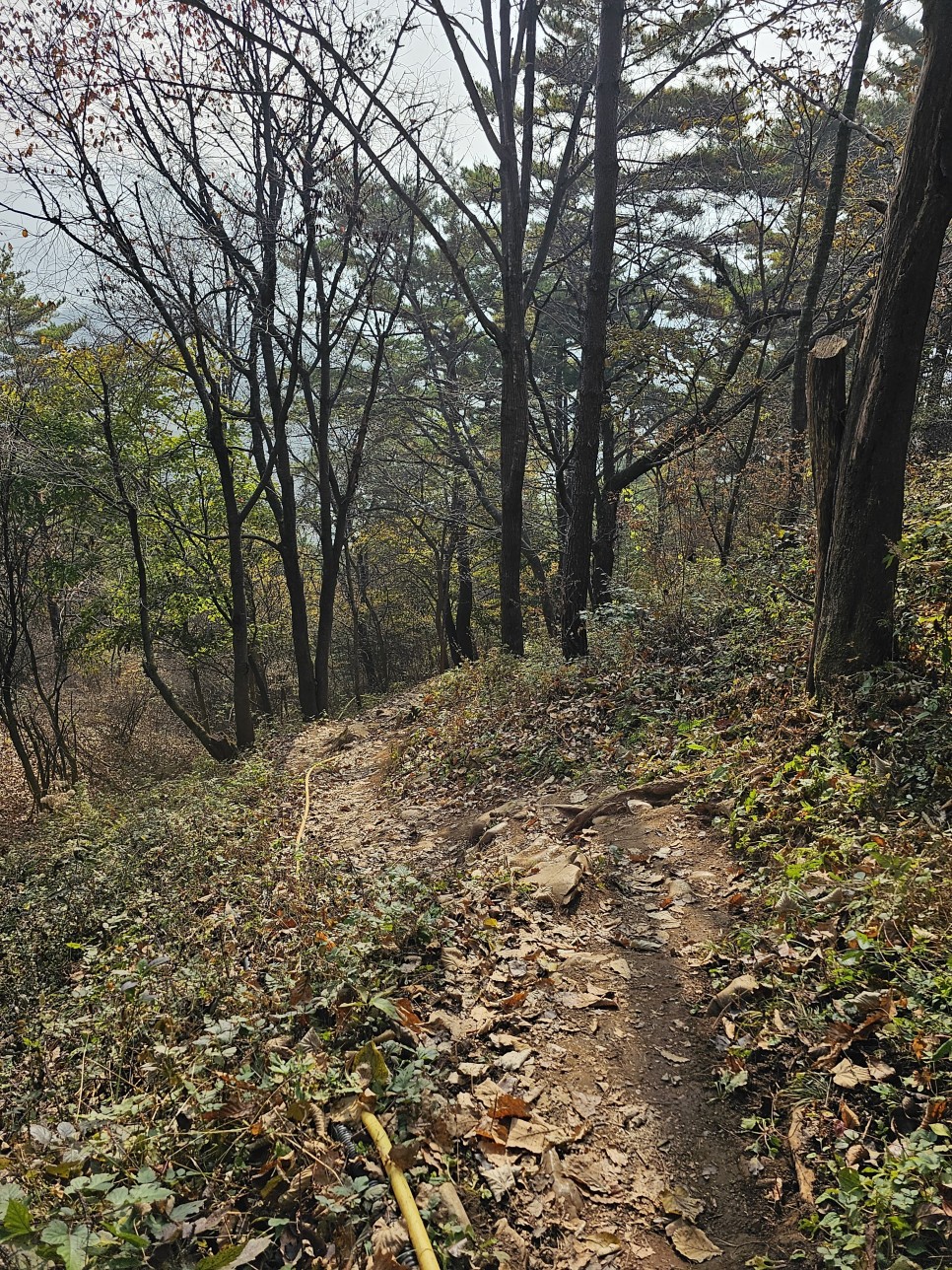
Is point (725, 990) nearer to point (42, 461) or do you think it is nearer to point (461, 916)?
point (461, 916)

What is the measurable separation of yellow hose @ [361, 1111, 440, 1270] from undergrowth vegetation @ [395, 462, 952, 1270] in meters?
1.14

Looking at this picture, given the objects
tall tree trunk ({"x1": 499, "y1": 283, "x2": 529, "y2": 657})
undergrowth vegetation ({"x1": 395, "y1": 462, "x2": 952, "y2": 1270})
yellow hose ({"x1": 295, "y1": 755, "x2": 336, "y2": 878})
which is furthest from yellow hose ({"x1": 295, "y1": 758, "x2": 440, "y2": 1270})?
tall tree trunk ({"x1": 499, "y1": 283, "x2": 529, "y2": 657})

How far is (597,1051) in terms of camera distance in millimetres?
Answer: 3125

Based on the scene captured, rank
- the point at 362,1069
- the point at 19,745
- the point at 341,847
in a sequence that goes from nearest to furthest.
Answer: the point at 362,1069 < the point at 341,847 < the point at 19,745

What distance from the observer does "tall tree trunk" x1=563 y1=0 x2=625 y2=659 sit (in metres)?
8.13

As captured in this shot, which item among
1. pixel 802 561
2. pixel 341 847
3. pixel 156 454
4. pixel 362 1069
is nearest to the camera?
pixel 362 1069

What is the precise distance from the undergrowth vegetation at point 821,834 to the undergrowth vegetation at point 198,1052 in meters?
1.44

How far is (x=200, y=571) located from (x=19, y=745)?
532 cm

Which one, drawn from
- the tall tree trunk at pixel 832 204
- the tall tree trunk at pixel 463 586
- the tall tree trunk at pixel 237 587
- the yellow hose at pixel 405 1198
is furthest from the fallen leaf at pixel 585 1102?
the tall tree trunk at pixel 463 586

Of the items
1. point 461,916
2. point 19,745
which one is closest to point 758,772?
point 461,916

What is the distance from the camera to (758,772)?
4.61 metres

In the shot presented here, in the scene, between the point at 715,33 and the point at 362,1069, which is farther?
the point at 715,33

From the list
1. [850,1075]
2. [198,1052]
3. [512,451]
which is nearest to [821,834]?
[850,1075]

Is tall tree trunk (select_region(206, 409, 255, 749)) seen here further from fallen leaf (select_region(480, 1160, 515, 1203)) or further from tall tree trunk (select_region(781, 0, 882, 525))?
fallen leaf (select_region(480, 1160, 515, 1203))
